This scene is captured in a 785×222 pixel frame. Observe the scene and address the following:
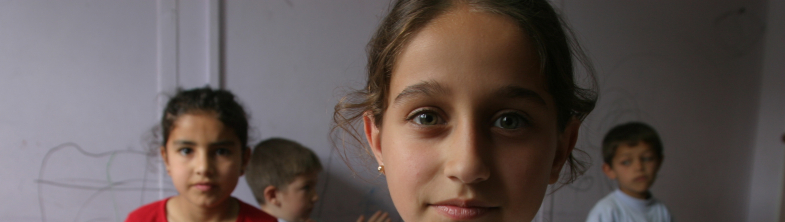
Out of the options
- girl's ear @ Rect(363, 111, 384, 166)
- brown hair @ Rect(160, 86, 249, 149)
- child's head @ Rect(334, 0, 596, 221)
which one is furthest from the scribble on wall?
child's head @ Rect(334, 0, 596, 221)

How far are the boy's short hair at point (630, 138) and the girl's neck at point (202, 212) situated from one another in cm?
141

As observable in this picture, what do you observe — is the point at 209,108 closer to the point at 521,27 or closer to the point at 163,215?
the point at 163,215

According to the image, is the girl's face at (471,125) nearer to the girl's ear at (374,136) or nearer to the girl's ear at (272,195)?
the girl's ear at (374,136)

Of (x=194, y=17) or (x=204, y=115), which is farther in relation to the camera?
(x=194, y=17)

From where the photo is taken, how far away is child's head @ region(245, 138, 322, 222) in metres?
1.36

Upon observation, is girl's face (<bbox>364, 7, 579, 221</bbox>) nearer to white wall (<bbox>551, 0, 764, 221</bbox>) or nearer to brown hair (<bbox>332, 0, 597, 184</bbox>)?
brown hair (<bbox>332, 0, 597, 184</bbox>)

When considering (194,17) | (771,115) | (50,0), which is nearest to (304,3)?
(194,17)

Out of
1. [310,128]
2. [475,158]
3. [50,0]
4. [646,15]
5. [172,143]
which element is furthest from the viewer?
[646,15]

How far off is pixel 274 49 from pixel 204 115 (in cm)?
50

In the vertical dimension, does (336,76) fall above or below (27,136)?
above

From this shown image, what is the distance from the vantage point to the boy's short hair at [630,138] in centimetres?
150

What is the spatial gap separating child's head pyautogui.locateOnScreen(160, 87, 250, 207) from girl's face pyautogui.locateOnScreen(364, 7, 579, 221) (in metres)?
0.74

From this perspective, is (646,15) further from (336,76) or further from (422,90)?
(422,90)

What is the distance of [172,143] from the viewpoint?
43.3 inches
